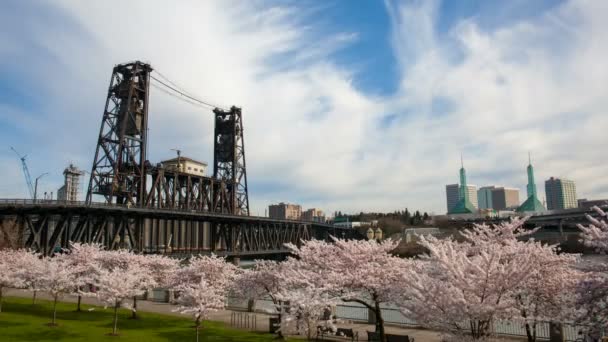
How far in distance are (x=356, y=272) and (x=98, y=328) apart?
16854 mm

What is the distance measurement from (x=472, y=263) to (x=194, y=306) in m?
15.1

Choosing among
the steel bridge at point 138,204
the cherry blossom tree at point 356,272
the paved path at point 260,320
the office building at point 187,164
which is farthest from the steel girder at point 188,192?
the cherry blossom tree at point 356,272

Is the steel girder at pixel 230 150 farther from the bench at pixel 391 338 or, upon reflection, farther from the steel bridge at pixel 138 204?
the bench at pixel 391 338

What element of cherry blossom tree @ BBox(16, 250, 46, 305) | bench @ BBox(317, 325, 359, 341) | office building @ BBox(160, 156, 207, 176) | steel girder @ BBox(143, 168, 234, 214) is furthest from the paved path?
office building @ BBox(160, 156, 207, 176)

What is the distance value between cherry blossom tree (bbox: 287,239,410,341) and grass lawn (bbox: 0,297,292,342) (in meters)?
5.18

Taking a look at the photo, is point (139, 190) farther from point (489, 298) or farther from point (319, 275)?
point (489, 298)

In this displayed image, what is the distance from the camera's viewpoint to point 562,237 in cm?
14362

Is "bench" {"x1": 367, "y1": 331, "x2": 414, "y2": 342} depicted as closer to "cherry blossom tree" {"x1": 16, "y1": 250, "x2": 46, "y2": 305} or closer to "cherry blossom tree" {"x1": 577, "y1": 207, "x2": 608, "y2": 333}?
"cherry blossom tree" {"x1": 577, "y1": 207, "x2": 608, "y2": 333}

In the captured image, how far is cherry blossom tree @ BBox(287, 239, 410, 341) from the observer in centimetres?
2384

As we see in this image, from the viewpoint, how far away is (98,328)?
2959cm

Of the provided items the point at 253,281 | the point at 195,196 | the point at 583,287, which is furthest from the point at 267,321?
the point at 195,196

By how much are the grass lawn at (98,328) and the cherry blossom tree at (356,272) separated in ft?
17.0

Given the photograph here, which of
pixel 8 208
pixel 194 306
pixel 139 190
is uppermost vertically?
pixel 139 190

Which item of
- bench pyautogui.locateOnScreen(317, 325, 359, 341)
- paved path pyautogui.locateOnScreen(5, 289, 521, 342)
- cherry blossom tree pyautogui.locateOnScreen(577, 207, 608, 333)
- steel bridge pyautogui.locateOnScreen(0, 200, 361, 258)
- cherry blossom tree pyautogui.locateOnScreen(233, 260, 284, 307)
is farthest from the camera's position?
steel bridge pyautogui.locateOnScreen(0, 200, 361, 258)
